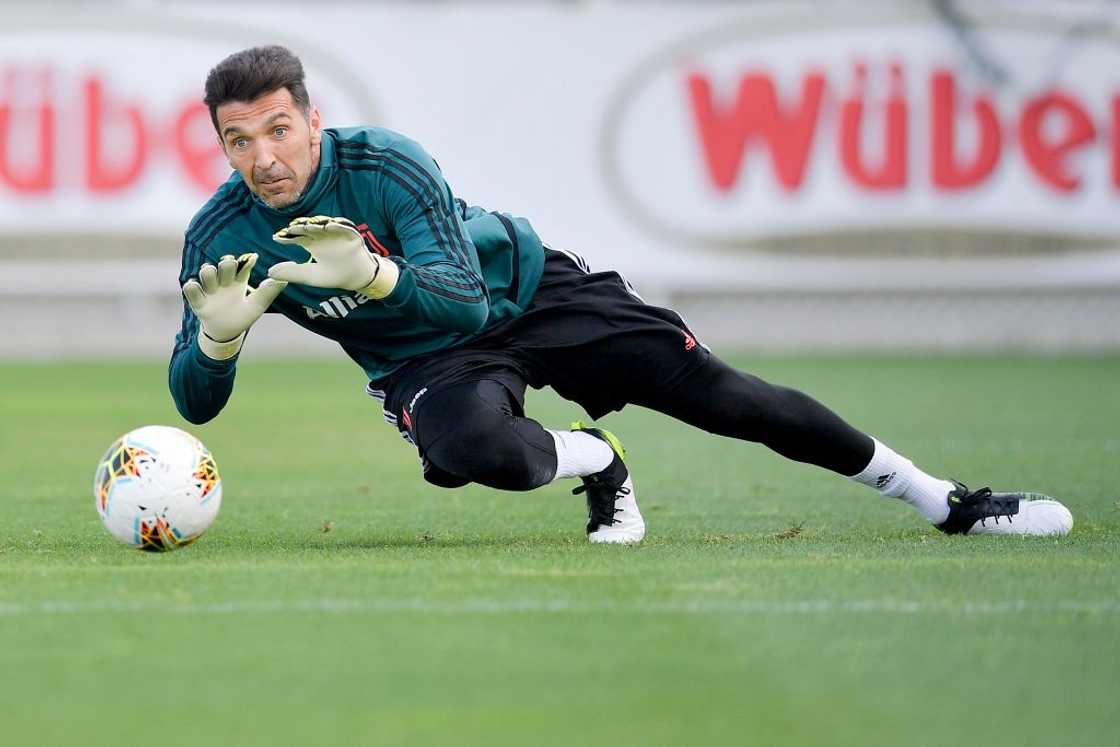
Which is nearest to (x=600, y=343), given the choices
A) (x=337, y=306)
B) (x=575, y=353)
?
(x=575, y=353)

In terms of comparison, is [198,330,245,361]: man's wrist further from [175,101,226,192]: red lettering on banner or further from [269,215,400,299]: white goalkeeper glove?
[175,101,226,192]: red lettering on banner

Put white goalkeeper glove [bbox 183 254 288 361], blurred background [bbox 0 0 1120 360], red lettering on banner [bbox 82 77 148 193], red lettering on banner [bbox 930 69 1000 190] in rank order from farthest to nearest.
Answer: red lettering on banner [bbox 930 69 1000 190]
blurred background [bbox 0 0 1120 360]
red lettering on banner [bbox 82 77 148 193]
white goalkeeper glove [bbox 183 254 288 361]

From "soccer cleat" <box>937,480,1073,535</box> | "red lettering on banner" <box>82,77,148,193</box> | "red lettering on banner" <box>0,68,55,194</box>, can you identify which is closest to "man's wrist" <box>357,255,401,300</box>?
"soccer cleat" <box>937,480,1073,535</box>

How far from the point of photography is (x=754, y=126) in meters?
19.1

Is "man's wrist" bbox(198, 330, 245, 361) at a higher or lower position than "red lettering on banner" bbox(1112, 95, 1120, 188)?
lower

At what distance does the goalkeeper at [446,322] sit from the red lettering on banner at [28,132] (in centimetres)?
1336

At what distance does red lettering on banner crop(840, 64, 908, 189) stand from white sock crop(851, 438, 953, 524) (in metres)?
13.2

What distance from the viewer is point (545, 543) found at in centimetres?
600

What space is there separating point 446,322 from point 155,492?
1.09 meters

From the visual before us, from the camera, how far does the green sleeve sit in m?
5.36

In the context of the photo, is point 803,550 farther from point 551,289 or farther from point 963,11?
point 963,11

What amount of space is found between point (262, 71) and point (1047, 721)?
3.22 m

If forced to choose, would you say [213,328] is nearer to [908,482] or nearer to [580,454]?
[580,454]

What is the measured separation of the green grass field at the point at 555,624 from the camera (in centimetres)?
352
